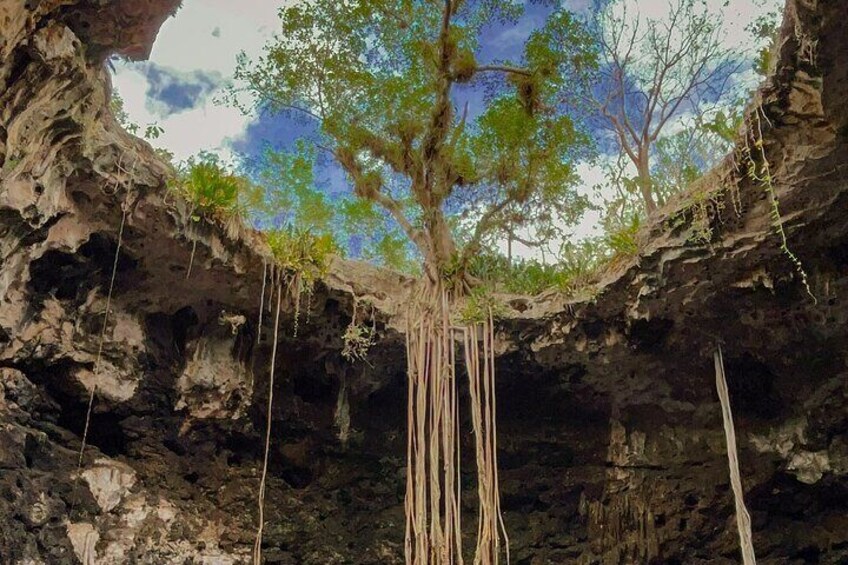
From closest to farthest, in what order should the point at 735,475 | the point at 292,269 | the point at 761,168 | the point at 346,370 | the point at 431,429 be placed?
the point at 761,168 → the point at 735,475 → the point at 431,429 → the point at 292,269 → the point at 346,370

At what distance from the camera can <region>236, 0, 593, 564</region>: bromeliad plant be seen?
4.85 m

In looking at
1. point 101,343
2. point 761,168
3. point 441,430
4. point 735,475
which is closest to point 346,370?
point 441,430

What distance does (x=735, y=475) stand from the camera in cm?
396

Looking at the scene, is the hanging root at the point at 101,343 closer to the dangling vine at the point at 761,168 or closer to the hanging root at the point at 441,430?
the hanging root at the point at 441,430

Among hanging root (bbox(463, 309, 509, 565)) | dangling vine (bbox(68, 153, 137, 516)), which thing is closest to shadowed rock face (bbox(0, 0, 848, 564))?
dangling vine (bbox(68, 153, 137, 516))

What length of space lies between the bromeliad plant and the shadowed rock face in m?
0.49

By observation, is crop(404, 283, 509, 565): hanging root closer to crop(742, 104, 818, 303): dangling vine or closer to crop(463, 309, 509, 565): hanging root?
crop(463, 309, 509, 565): hanging root

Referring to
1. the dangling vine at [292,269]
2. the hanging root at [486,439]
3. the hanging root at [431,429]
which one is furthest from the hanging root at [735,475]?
the dangling vine at [292,269]

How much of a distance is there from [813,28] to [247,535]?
4.02 metres

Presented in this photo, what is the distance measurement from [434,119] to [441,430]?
2.08 meters

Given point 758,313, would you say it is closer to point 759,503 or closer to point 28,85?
point 759,503

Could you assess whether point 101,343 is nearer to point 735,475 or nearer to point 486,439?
point 486,439

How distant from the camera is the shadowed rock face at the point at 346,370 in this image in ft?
11.0

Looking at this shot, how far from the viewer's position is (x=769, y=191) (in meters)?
3.50
